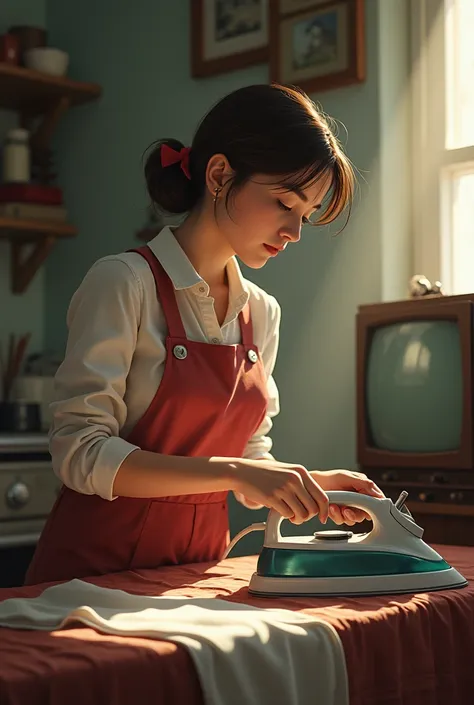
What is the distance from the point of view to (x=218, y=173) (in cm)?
150

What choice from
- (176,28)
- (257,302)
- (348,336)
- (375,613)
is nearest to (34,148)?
(176,28)

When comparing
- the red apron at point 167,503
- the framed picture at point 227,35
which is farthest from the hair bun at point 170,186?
the framed picture at point 227,35

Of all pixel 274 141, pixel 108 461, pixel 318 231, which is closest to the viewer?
pixel 108 461

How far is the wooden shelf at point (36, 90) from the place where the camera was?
2.90 metres

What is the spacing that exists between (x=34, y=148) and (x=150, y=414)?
1.85m

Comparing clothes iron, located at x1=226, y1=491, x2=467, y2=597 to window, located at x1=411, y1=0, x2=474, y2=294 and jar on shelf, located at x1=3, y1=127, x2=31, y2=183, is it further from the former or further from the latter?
jar on shelf, located at x1=3, y1=127, x2=31, y2=183

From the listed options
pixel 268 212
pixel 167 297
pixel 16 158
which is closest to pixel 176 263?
pixel 167 297

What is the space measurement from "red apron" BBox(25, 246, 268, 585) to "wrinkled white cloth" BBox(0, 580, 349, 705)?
1.29 feet

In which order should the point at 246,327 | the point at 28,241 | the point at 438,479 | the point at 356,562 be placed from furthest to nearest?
the point at 28,241 < the point at 438,479 < the point at 246,327 < the point at 356,562

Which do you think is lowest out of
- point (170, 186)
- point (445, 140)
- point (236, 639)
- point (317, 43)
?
point (236, 639)

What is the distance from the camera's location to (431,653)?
1104 millimetres

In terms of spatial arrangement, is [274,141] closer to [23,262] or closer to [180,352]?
[180,352]

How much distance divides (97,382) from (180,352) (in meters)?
0.15

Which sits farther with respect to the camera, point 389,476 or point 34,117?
point 34,117
